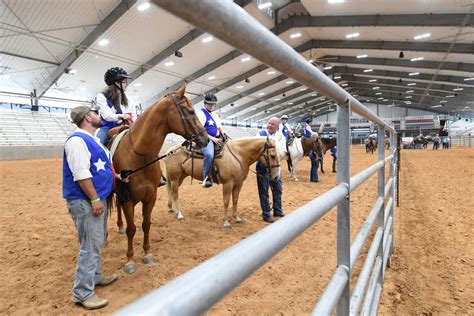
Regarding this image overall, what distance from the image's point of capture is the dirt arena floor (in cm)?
252

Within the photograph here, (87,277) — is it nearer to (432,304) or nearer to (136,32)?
(432,304)

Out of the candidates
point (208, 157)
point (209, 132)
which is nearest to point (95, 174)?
point (208, 157)

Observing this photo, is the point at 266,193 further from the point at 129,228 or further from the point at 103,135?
the point at 103,135

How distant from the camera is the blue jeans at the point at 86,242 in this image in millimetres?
2375

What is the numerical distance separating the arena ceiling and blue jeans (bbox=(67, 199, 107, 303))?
488 inches

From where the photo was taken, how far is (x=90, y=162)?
2393 millimetres

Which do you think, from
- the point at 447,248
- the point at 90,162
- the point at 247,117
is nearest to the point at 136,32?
the point at 90,162

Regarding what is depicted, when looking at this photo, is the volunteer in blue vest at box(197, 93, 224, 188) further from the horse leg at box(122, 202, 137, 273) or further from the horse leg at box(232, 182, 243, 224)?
the horse leg at box(122, 202, 137, 273)

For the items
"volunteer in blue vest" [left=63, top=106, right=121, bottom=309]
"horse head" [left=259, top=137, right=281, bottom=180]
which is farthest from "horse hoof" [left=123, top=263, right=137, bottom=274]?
"horse head" [left=259, top=137, right=281, bottom=180]

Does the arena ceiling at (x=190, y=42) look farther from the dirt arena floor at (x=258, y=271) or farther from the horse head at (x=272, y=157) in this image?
the dirt arena floor at (x=258, y=271)

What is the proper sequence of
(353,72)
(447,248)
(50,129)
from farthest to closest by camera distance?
(353,72)
(50,129)
(447,248)

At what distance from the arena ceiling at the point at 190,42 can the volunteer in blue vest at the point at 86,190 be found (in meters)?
12.0

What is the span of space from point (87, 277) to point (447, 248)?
4.09 metres

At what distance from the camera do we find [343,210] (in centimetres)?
103
